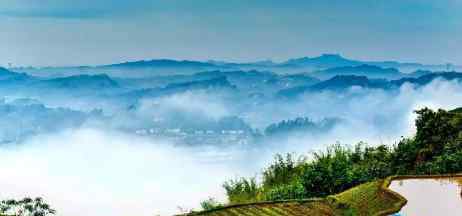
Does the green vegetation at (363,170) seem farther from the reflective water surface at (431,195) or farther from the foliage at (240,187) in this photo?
the reflective water surface at (431,195)

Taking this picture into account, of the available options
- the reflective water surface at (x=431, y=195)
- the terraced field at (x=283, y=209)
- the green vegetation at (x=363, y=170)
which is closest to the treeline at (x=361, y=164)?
the green vegetation at (x=363, y=170)

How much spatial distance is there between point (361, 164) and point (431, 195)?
16.0 metres

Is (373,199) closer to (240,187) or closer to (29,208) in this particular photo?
(29,208)

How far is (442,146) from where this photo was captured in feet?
116

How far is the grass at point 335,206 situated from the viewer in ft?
68.8

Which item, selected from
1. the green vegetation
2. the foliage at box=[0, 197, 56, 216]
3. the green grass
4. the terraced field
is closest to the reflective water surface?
the green grass

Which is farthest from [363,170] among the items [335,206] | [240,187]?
[240,187]

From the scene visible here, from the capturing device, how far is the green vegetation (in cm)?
2211

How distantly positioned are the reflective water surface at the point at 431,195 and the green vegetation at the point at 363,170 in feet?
1.40

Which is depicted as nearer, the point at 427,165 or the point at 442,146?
the point at 427,165

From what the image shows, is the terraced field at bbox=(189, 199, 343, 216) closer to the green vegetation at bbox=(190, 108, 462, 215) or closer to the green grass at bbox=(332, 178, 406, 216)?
the green vegetation at bbox=(190, 108, 462, 215)

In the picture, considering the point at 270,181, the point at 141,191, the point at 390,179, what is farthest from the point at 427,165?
the point at 141,191

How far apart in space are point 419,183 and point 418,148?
1414 cm

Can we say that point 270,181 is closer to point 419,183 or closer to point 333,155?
point 333,155
